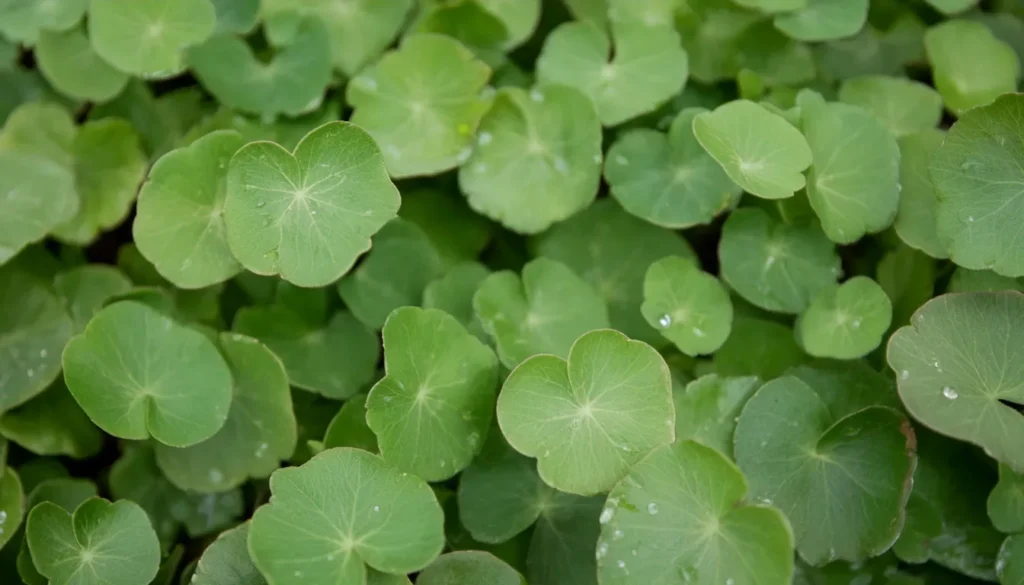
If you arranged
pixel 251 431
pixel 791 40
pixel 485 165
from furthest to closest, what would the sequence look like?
pixel 791 40, pixel 485 165, pixel 251 431

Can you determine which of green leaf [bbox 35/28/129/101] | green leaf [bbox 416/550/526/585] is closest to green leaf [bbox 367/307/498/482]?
green leaf [bbox 416/550/526/585]

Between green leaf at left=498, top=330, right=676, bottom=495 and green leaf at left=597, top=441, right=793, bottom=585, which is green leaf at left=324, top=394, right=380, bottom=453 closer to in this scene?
green leaf at left=498, top=330, right=676, bottom=495

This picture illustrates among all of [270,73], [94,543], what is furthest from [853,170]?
[94,543]

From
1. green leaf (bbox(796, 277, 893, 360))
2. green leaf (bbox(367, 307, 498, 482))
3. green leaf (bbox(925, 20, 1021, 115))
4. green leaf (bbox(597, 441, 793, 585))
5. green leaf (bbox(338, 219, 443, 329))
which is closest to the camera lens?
green leaf (bbox(597, 441, 793, 585))

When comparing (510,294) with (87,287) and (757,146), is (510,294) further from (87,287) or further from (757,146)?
(87,287)

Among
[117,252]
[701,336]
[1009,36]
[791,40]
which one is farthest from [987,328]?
[117,252]

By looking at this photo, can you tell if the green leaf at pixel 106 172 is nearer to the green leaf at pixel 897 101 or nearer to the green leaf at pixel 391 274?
the green leaf at pixel 391 274

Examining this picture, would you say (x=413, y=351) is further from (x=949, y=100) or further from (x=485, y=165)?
(x=949, y=100)
